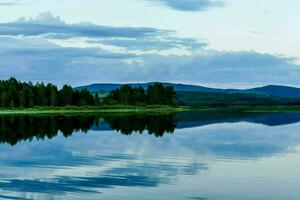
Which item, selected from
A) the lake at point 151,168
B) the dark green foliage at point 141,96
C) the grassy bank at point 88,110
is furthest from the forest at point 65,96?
the lake at point 151,168

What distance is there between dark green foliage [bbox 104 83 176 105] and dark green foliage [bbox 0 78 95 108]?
9426 mm

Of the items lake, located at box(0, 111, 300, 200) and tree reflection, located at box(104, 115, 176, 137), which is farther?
tree reflection, located at box(104, 115, 176, 137)

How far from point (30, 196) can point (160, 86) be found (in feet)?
539

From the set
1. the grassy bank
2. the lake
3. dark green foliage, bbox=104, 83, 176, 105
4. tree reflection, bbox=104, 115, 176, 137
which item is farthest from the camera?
dark green foliage, bbox=104, 83, 176, 105

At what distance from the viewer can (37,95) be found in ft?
539

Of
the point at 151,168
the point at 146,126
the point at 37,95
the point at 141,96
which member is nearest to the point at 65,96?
the point at 37,95

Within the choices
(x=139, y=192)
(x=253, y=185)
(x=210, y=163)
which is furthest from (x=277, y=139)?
(x=139, y=192)

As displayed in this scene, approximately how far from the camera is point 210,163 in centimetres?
3481

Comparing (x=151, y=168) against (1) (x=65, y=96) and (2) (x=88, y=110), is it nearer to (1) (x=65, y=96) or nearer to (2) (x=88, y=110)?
(2) (x=88, y=110)

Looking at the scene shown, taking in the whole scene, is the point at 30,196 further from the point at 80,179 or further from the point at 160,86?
the point at 160,86

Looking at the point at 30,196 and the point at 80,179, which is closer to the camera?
the point at 30,196

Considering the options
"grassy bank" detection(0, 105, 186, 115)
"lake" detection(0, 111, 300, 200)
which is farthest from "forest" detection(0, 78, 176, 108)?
"lake" detection(0, 111, 300, 200)

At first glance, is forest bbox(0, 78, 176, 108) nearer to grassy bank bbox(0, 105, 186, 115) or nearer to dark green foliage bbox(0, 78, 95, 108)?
dark green foliage bbox(0, 78, 95, 108)

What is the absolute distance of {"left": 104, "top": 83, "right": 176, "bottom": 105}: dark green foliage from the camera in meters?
182
